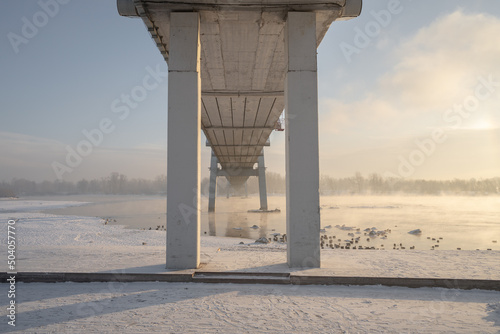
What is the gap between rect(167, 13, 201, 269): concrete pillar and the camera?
604cm

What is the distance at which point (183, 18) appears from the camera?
6430 mm

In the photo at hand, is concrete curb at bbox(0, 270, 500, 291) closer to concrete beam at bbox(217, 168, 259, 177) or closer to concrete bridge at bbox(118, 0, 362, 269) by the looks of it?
concrete bridge at bbox(118, 0, 362, 269)

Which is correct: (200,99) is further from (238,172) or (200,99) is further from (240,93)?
(238,172)

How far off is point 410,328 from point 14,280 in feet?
20.5

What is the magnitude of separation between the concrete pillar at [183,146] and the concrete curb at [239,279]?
0.54 metres

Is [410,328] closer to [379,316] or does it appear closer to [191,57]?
[379,316]

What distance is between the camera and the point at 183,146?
6207mm

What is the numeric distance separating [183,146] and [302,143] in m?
2.46

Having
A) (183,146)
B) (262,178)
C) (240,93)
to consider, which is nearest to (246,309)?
(183,146)

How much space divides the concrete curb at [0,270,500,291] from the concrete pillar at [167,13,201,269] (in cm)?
54

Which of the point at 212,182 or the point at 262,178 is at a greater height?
the point at 262,178

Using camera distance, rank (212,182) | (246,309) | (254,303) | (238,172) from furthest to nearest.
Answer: (238,172) < (212,182) < (254,303) < (246,309)

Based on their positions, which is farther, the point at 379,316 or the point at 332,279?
the point at 332,279

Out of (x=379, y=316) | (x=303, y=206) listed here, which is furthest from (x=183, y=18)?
(x=379, y=316)
